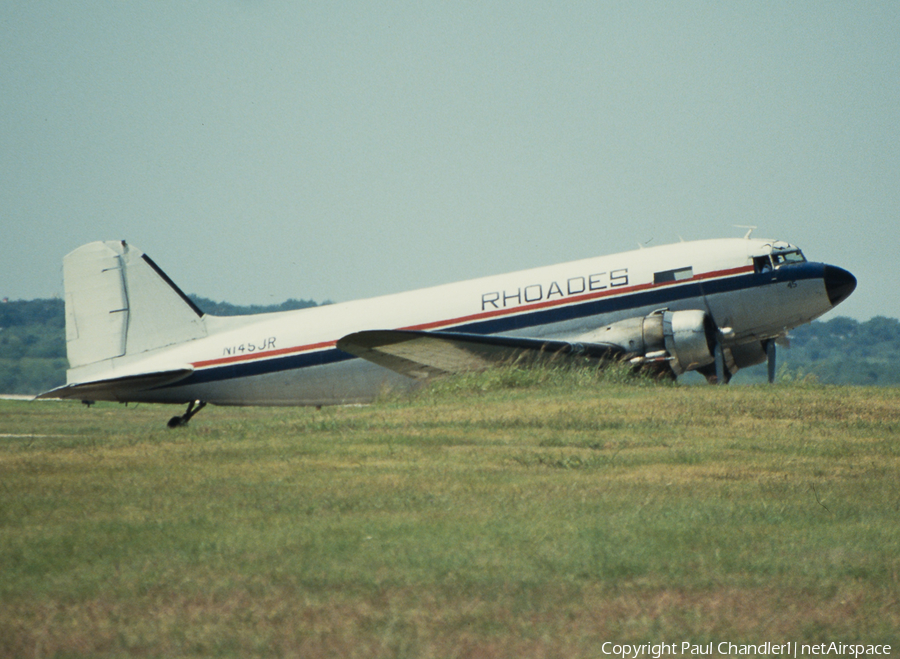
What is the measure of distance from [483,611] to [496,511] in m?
2.61

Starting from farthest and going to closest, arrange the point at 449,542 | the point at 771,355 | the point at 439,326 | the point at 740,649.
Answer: the point at 771,355 < the point at 439,326 < the point at 449,542 < the point at 740,649

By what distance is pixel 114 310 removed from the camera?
25375 mm

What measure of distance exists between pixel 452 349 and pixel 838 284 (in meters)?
9.41

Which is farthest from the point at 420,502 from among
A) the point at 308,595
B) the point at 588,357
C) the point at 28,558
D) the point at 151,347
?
the point at 151,347

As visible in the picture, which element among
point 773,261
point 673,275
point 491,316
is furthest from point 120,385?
point 773,261

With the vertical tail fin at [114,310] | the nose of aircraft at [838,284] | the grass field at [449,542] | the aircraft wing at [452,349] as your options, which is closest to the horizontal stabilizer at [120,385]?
the vertical tail fin at [114,310]

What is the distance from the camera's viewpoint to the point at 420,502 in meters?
8.82

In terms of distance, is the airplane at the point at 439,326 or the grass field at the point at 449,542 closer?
the grass field at the point at 449,542

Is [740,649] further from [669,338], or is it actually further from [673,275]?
[673,275]

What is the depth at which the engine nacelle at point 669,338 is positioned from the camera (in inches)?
820

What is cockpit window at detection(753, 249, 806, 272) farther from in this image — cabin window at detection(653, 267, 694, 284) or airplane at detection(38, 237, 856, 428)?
cabin window at detection(653, 267, 694, 284)

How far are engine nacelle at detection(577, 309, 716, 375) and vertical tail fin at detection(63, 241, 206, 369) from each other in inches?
451

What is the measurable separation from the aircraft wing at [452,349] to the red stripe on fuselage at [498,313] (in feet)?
4.57

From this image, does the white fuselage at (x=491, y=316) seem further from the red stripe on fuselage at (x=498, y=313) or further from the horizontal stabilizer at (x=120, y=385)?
the horizontal stabilizer at (x=120, y=385)
